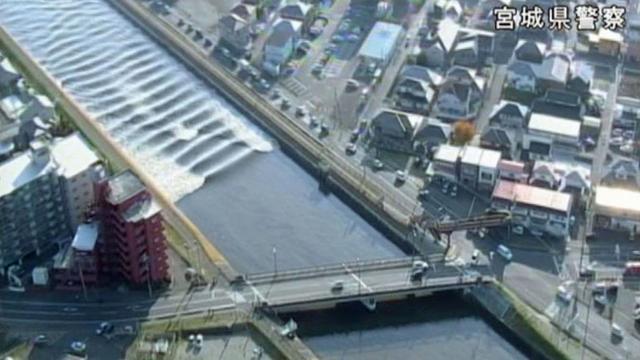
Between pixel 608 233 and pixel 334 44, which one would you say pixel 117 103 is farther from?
pixel 608 233

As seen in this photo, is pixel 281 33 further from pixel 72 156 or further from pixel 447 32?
pixel 72 156

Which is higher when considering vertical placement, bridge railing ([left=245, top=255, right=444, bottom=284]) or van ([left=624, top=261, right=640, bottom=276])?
van ([left=624, top=261, right=640, bottom=276])

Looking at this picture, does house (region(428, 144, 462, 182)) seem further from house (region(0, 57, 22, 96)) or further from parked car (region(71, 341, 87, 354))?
house (region(0, 57, 22, 96))

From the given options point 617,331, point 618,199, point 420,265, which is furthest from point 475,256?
point 618,199

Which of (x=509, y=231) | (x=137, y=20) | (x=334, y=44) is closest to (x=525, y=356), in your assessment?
(x=509, y=231)

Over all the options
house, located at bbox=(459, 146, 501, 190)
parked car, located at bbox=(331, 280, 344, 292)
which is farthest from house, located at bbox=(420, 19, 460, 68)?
parked car, located at bbox=(331, 280, 344, 292)
